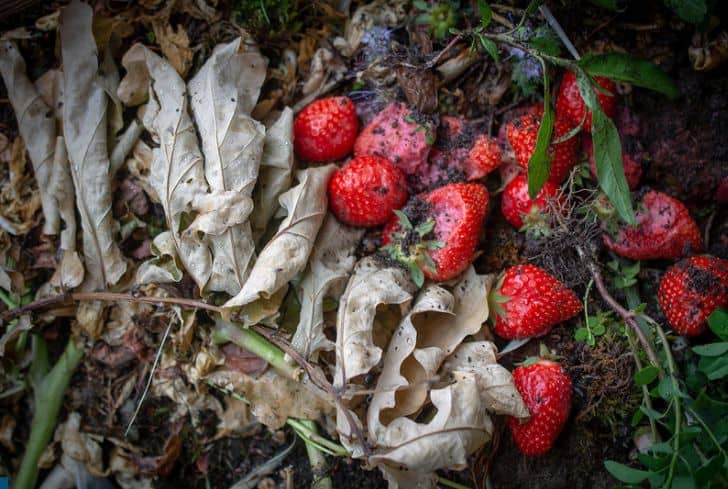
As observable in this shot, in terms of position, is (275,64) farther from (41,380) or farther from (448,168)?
(41,380)

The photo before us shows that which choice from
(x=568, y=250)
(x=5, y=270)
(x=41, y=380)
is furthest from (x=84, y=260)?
(x=568, y=250)

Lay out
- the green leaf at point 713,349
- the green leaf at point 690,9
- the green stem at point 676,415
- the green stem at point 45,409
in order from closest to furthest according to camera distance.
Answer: the green stem at point 676,415 → the green leaf at point 713,349 → the green leaf at point 690,9 → the green stem at point 45,409

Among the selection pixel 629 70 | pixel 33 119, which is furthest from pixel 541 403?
pixel 33 119

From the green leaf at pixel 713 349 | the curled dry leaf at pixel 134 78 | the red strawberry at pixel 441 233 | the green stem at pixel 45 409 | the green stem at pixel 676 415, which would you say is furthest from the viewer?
the green stem at pixel 45 409

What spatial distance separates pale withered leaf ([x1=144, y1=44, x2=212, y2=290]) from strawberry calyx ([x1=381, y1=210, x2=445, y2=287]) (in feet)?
1.68

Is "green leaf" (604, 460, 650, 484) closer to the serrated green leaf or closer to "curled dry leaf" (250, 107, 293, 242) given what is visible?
the serrated green leaf

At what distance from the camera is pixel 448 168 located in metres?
1.69

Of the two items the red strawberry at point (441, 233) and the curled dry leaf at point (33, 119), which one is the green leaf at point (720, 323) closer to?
the red strawberry at point (441, 233)

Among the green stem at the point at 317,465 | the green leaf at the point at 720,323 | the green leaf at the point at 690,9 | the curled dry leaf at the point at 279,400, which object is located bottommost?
the green stem at the point at 317,465

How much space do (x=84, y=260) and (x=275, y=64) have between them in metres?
0.81

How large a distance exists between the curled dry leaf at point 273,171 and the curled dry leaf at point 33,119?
23.8 inches

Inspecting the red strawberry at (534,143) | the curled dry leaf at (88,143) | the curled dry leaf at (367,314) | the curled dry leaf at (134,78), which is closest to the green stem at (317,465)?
the curled dry leaf at (367,314)

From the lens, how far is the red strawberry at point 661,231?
1.59 m

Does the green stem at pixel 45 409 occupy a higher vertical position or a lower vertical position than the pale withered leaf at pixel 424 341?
lower
